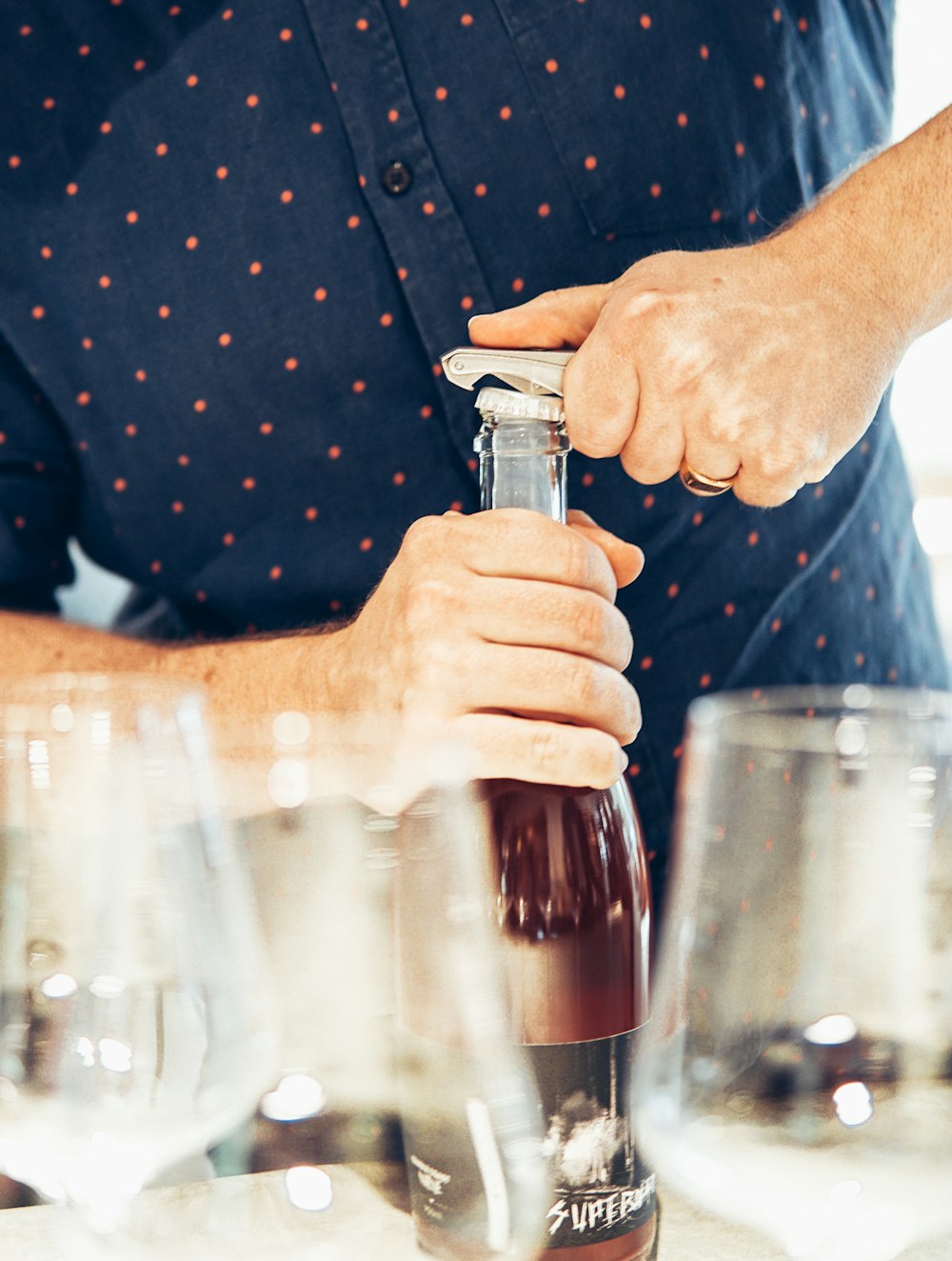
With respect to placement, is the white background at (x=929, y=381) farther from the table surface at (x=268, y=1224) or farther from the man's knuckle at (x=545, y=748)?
the table surface at (x=268, y=1224)

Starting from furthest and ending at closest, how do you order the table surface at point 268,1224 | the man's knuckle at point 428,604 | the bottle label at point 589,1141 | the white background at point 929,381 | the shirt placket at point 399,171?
the white background at point 929,381 < the shirt placket at point 399,171 < the man's knuckle at point 428,604 < the bottle label at point 589,1141 < the table surface at point 268,1224

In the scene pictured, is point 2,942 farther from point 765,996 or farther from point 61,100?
point 61,100

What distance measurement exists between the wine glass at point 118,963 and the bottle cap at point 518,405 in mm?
187

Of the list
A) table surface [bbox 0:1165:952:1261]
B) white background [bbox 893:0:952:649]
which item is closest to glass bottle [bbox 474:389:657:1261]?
table surface [bbox 0:1165:952:1261]

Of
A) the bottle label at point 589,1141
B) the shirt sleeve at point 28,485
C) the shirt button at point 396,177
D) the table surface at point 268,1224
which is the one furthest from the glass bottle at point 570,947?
the shirt sleeve at point 28,485

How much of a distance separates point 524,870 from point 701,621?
0.85 ft

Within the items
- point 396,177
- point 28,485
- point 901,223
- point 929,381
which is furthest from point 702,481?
point 929,381

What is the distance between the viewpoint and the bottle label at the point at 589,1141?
41 cm

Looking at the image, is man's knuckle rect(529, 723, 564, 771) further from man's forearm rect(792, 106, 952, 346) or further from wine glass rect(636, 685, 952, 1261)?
man's forearm rect(792, 106, 952, 346)

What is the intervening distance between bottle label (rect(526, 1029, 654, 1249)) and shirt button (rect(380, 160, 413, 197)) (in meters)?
0.48

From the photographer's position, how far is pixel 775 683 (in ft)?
2.67

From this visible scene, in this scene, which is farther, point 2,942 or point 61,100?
point 61,100

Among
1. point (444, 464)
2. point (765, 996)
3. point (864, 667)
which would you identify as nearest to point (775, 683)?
point (864, 667)

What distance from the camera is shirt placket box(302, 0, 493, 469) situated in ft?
2.23
